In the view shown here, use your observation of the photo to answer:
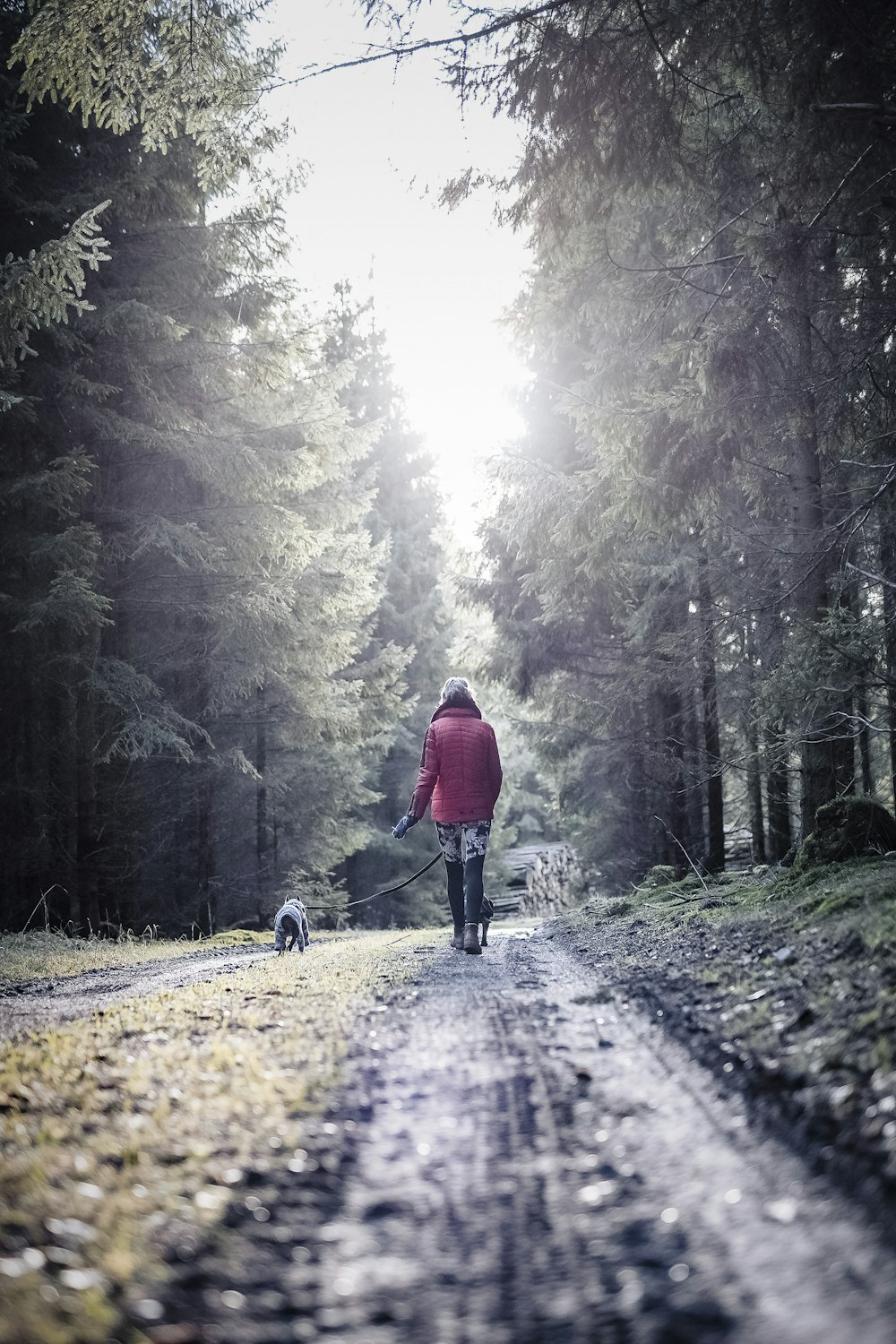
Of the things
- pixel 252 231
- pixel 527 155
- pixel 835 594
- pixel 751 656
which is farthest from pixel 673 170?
pixel 252 231

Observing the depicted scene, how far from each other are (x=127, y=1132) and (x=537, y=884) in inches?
1039

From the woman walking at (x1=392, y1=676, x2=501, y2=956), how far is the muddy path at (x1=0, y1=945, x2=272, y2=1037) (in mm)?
2056

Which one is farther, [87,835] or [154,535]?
[154,535]

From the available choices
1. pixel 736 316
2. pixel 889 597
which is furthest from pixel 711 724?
pixel 736 316

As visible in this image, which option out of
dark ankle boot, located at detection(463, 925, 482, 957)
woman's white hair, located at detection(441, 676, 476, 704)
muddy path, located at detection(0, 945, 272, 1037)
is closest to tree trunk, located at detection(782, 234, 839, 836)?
woman's white hair, located at detection(441, 676, 476, 704)

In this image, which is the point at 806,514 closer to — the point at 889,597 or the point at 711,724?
the point at 889,597

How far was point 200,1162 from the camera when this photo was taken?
2059 millimetres

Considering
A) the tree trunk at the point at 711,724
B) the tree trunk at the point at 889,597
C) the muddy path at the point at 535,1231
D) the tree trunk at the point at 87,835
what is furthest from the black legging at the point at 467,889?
the tree trunk at the point at 87,835

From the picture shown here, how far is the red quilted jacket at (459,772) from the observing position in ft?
24.4

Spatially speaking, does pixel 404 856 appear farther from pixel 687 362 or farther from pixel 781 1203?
pixel 781 1203

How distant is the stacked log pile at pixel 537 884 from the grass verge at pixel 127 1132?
20.9 metres

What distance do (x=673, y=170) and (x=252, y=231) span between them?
8459mm

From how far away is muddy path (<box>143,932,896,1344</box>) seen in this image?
4.74 ft

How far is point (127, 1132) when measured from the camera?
2.24 metres
